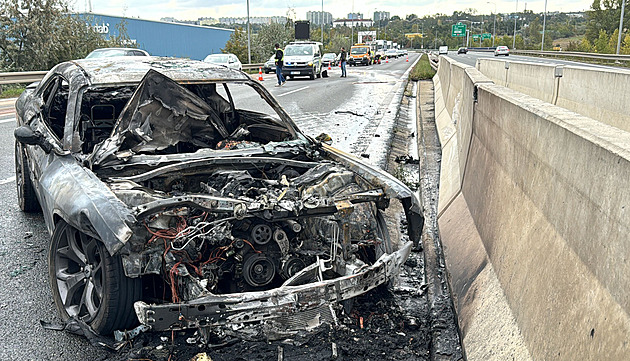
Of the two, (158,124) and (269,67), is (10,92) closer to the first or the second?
(158,124)

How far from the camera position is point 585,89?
9875 millimetres

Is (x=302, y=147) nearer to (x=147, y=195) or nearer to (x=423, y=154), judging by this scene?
(x=147, y=195)

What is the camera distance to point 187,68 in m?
5.32

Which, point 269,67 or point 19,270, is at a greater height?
point 269,67

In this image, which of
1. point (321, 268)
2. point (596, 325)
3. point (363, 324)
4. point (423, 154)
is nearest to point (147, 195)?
point (321, 268)

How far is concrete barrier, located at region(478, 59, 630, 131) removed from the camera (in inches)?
327

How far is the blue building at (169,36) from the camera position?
37.5 m

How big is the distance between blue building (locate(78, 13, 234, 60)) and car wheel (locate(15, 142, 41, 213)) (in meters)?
28.1

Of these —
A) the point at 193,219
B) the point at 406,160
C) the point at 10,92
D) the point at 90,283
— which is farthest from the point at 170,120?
the point at 10,92

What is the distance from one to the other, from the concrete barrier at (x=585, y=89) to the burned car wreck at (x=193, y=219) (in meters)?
5.28

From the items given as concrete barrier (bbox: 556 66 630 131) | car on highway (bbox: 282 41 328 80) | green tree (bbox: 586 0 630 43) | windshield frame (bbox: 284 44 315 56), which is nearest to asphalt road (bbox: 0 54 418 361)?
concrete barrier (bbox: 556 66 630 131)

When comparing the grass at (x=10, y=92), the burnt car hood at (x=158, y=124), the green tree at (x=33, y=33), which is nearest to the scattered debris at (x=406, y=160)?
the burnt car hood at (x=158, y=124)

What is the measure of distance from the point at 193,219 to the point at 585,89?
841cm

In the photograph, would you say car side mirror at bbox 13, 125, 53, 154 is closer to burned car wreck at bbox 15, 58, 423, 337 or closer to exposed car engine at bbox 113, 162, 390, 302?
burned car wreck at bbox 15, 58, 423, 337
